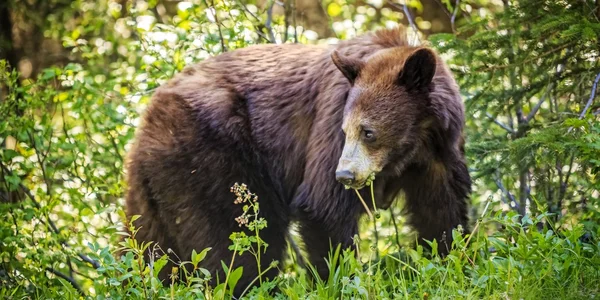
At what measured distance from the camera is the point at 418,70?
455 cm

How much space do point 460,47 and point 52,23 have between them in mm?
5910

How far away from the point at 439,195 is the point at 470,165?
824 millimetres

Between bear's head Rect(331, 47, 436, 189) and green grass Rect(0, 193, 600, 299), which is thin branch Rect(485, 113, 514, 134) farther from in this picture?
green grass Rect(0, 193, 600, 299)

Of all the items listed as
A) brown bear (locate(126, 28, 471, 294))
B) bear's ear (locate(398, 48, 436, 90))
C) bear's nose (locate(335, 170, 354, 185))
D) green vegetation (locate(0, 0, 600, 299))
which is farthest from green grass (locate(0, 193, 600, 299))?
bear's ear (locate(398, 48, 436, 90))

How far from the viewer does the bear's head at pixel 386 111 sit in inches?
177

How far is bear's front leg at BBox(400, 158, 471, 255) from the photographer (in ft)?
15.8

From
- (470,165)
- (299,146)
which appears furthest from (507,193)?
(299,146)

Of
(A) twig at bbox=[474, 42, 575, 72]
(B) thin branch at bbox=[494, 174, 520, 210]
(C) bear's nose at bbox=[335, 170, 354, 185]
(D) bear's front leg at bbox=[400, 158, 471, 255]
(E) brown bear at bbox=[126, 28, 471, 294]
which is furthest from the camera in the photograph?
(B) thin branch at bbox=[494, 174, 520, 210]

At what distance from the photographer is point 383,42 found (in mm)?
5125

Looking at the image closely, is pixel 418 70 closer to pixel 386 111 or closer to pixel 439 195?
pixel 386 111

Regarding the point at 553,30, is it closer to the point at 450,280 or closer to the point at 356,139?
the point at 356,139

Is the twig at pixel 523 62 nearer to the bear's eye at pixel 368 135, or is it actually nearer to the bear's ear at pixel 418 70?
the bear's ear at pixel 418 70

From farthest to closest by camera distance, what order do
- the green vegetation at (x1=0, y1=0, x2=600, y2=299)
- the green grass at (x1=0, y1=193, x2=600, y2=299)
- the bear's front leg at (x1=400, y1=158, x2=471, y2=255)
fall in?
the bear's front leg at (x1=400, y1=158, x2=471, y2=255) < the green vegetation at (x1=0, y1=0, x2=600, y2=299) < the green grass at (x1=0, y1=193, x2=600, y2=299)

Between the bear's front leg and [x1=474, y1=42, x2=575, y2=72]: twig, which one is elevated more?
[x1=474, y1=42, x2=575, y2=72]: twig
